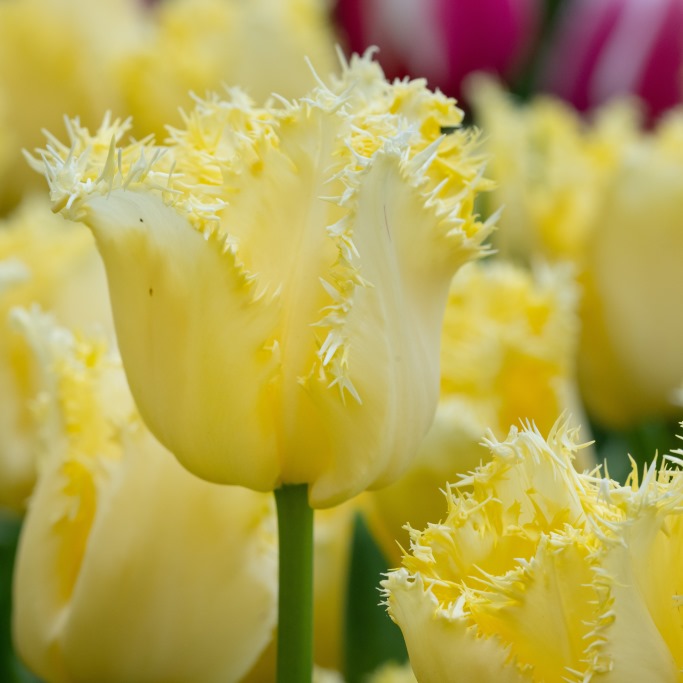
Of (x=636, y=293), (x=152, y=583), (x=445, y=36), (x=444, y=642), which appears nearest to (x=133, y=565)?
(x=152, y=583)

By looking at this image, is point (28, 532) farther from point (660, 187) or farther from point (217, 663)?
point (660, 187)

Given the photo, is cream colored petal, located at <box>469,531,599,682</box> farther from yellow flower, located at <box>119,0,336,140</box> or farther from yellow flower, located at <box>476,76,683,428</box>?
yellow flower, located at <box>119,0,336,140</box>

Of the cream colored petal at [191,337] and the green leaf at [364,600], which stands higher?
the cream colored petal at [191,337]

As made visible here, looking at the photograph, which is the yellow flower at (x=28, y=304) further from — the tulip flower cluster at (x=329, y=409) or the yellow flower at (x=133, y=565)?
the yellow flower at (x=133, y=565)

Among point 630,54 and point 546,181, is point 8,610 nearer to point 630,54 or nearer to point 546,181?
point 546,181

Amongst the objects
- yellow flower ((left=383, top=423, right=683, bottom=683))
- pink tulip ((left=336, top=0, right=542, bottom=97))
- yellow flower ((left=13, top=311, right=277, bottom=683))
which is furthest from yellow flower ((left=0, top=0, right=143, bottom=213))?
yellow flower ((left=383, top=423, right=683, bottom=683))

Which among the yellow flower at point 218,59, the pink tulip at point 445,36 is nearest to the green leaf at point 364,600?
the yellow flower at point 218,59
